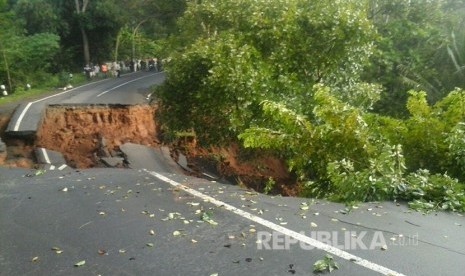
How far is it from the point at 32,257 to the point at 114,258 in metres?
0.84

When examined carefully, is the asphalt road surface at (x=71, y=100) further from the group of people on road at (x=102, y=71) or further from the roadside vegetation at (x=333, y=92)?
the group of people on road at (x=102, y=71)

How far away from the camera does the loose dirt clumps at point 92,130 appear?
47.8 ft

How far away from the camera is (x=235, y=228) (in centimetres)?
486

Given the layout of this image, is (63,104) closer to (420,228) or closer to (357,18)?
(357,18)

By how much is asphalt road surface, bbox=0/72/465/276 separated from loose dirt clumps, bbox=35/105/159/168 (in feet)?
26.4

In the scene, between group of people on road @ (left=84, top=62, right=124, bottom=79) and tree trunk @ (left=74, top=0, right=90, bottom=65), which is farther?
tree trunk @ (left=74, top=0, right=90, bottom=65)

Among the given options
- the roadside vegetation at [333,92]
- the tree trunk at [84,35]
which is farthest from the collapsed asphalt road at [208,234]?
the tree trunk at [84,35]

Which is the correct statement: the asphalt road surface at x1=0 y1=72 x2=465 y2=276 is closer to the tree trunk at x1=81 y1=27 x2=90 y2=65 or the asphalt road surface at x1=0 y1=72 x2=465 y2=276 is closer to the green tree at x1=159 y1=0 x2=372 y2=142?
the green tree at x1=159 y1=0 x2=372 y2=142

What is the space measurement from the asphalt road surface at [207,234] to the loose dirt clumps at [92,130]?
8035 mm

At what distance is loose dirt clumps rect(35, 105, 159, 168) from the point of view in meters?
14.6

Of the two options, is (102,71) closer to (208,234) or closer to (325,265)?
(208,234)

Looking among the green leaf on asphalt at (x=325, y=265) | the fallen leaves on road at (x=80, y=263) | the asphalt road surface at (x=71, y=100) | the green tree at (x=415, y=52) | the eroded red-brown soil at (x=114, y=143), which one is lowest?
the eroded red-brown soil at (x=114, y=143)

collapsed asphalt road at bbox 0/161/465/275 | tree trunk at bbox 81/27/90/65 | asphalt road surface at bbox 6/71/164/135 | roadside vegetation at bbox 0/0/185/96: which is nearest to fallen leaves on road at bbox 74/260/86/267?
collapsed asphalt road at bbox 0/161/465/275

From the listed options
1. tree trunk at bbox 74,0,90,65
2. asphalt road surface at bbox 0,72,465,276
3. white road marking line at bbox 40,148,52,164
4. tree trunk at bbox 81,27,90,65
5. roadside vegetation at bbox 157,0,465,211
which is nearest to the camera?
asphalt road surface at bbox 0,72,465,276
